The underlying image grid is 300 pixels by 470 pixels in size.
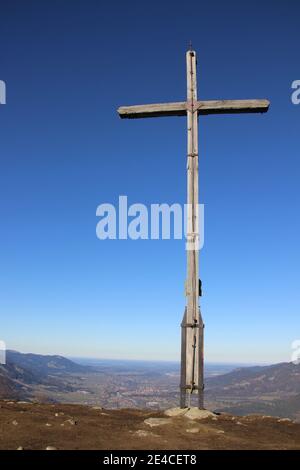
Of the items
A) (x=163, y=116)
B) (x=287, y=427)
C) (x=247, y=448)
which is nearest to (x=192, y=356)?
(x=287, y=427)

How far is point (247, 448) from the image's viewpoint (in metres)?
9.75

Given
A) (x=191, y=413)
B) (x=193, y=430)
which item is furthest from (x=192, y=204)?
(x=193, y=430)

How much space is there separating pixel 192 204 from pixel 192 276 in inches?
99.7

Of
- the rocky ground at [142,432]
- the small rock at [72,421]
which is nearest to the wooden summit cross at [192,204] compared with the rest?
the rocky ground at [142,432]

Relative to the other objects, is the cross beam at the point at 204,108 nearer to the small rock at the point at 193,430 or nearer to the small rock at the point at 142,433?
the small rock at the point at 193,430

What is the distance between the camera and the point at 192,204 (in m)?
15.5

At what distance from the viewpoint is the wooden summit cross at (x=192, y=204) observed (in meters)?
14.4

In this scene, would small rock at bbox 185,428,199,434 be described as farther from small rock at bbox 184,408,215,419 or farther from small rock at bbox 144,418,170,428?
small rock at bbox 184,408,215,419

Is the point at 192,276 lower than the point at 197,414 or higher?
higher

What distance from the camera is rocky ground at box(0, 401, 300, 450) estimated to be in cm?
989

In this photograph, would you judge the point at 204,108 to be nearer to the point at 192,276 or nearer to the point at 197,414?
the point at 192,276

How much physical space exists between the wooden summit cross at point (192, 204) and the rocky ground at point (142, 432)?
1.11 m
